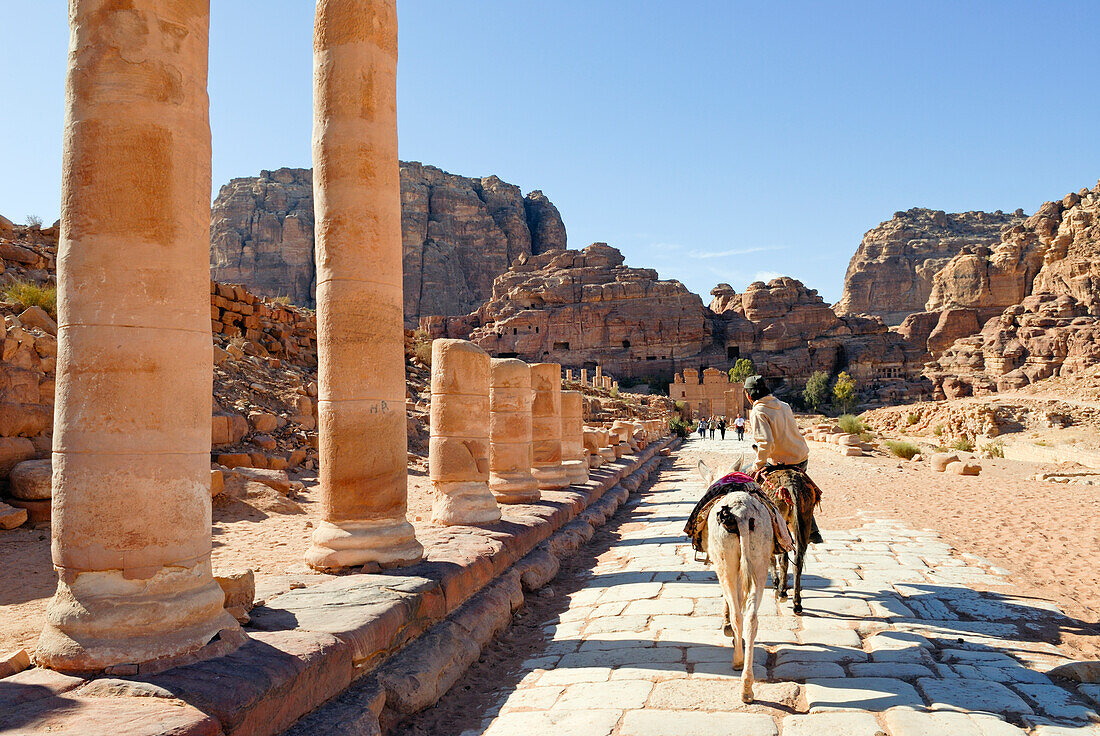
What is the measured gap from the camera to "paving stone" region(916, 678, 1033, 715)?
3.71 metres

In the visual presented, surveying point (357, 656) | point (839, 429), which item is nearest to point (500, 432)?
point (357, 656)

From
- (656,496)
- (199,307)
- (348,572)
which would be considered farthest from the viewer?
(656,496)

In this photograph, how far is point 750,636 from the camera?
4.09 m

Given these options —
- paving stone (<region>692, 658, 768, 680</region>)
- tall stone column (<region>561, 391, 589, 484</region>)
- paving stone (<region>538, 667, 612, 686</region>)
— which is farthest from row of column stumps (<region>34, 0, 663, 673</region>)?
tall stone column (<region>561, 391, 589, 484</region>)

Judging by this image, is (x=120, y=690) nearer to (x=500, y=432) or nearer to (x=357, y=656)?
(x=357, y=656)

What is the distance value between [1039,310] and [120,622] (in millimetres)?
63897

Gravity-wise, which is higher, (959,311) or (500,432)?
(959,311)

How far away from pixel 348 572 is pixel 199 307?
2.75 meters

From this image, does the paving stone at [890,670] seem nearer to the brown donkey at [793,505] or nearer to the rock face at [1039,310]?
the brown donkey at [793,505]

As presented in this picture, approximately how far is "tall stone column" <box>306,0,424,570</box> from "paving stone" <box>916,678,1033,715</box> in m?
3.79

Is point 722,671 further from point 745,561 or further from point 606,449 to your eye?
point 606,449

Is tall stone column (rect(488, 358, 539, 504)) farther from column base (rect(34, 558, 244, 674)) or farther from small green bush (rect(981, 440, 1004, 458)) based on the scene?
small green bush (rect(981, 440, 1004, 458))

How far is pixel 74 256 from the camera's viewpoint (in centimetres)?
353

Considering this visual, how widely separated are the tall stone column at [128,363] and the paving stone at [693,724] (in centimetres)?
216
